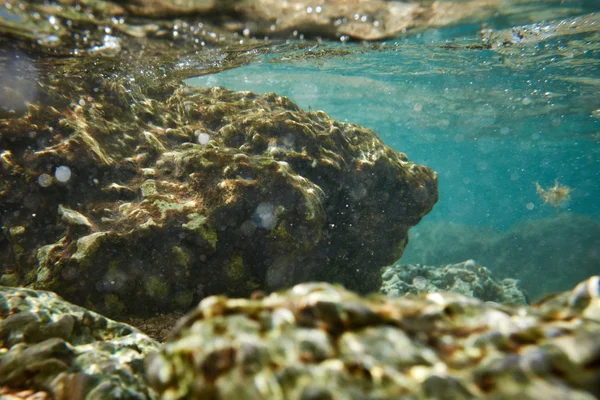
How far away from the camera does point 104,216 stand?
5.54m

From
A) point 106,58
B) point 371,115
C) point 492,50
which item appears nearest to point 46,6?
point 106,58

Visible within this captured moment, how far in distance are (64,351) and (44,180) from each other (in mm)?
3950

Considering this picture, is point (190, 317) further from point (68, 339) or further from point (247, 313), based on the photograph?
point (68, 339)

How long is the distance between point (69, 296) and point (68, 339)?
1696 millimetres

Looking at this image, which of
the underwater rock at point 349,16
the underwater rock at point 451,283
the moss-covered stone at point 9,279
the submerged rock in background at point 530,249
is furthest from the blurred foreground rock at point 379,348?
the submerged rock in background at point 530,249

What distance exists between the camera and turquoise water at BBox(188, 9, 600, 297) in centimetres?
1289

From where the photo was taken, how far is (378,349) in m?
1.66

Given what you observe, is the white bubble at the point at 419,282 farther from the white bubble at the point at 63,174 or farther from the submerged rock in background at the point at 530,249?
the white bubble at the point at 63,174

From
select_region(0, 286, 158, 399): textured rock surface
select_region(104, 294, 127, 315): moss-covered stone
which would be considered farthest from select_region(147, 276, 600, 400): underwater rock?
select_region(104, 294, 127, 315): moss-covered stone

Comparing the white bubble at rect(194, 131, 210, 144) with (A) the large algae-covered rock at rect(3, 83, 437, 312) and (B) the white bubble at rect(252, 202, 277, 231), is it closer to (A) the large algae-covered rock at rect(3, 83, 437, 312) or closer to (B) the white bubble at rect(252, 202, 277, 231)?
(A) the large algae-covered rock at rect(3, 83, 437, 312)

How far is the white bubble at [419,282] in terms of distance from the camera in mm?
12664

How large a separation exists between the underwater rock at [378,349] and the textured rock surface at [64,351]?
4.51ft

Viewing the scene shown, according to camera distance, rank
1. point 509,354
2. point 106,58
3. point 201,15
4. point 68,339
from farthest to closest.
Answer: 1. point 106,58
2. point 201,15
3. point 68,339
4. point 509,354

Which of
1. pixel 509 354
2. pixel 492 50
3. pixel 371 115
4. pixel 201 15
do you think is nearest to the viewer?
pixel 509 354
